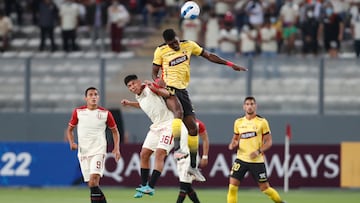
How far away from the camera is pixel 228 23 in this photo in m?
36.2

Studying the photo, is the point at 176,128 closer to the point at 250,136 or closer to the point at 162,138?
the point at 162,138

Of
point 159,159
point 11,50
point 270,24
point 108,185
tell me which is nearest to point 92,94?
point 159,159

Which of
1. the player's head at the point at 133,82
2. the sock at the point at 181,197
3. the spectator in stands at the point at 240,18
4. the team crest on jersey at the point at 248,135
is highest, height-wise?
the spectator in stands at the point at 240,18

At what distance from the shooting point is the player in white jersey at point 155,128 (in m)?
21.8

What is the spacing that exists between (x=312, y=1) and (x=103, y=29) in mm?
6512

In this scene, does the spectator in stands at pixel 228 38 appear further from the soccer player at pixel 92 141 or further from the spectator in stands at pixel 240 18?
the soccer player at pixel 92 141

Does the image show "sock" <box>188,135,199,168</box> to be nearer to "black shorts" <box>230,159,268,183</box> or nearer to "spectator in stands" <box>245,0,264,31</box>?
"black shorts" <box>230,159,268,183</box>

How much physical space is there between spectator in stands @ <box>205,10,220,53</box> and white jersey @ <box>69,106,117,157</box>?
1438 centimetres

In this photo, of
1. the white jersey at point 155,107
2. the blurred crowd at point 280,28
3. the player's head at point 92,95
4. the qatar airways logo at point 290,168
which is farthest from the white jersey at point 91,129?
the blurred crowd at point 280,28

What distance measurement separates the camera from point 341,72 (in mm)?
32781

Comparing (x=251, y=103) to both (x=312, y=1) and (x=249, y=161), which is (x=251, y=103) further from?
(x=312, y=1)

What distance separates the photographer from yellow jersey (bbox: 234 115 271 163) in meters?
22.0

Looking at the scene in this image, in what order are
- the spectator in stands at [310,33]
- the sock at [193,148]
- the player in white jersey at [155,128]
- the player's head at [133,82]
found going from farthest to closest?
the spectator in stands at [310,33] → the sock at [193,148] → the player in white jersey at [155,128] → the player's head at [133,82]

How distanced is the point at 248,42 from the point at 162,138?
46.5 ft
